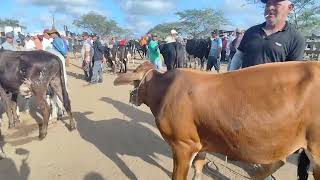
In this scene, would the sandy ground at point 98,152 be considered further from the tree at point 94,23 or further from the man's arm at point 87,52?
the tree at point 94,23

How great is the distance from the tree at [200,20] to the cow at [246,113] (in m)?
67.5

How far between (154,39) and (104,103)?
4062mm

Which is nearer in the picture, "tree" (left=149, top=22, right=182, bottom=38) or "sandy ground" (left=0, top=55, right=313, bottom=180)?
"sandy ground" (left=0, top=55, right=313, bottom=180)

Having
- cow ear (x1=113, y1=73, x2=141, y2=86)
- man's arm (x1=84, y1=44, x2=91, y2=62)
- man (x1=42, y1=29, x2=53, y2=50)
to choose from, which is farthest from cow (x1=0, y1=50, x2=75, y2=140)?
man's arm (x1=84, y1=44, x2=91, y2=62)

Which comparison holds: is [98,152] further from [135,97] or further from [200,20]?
[200,20]

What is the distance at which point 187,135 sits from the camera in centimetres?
364

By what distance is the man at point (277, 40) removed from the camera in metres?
4.05

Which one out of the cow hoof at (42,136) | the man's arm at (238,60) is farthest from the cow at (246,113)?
the cow hoof at (42,136)

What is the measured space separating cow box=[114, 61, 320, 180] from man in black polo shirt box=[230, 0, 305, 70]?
34.2 inches

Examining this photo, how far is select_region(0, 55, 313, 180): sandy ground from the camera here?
5422 mm

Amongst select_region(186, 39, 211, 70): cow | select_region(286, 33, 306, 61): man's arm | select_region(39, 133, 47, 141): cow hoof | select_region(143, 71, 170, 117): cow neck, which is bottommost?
select_region(39, 133, 47, 141): cow hoof

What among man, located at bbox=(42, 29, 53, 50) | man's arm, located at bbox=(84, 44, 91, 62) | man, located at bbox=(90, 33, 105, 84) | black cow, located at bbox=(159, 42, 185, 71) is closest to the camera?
man, located at bbox=(42, 29, 53, 50)

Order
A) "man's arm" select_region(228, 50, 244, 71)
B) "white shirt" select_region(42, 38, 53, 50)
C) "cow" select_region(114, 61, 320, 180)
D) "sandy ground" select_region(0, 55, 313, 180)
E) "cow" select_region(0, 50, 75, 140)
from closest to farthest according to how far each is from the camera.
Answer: "cow" select_region(114, 61, 320, 180)
"man's arm" select_region(228, 50, 244, 71)
"sandy ground" select_region(0, 55, 313, 180)
"cow" select_region(0, 50, 75, 140)
"white shirt" select_region(42, 38, 53, 50)

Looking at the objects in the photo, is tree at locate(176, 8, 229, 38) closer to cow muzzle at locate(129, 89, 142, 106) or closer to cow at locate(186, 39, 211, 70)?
cow at locate(186, 39, 211, 70)
